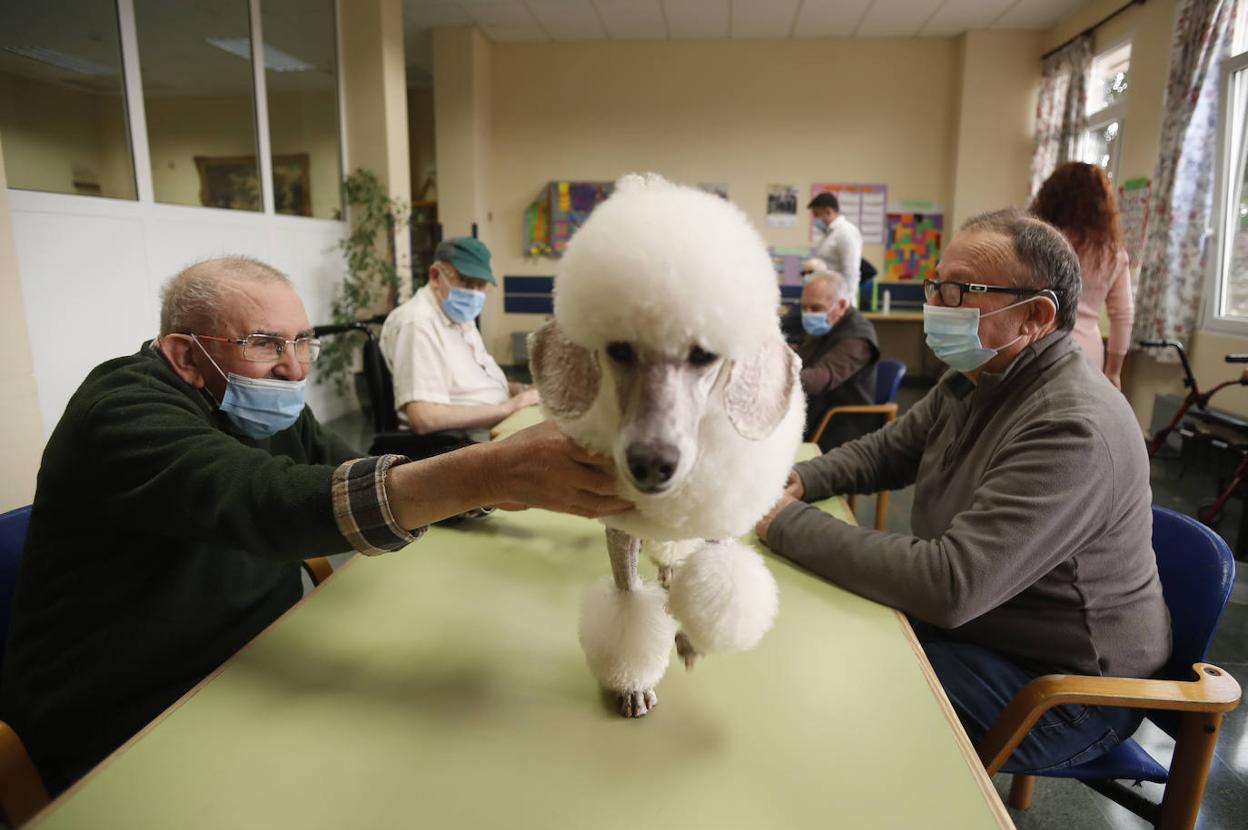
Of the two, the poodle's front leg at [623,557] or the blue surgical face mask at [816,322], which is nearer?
the poodle's front leg at [623,557]

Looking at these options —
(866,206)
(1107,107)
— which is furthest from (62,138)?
(1107,107)

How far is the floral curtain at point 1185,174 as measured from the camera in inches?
173

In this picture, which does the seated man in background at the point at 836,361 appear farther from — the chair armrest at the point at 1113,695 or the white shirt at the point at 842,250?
the white shirt at the point at 842,250

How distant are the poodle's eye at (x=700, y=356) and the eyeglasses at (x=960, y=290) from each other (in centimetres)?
86

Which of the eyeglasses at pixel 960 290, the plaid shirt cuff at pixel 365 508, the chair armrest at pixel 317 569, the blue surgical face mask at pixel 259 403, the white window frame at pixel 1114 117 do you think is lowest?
the chair armrest at pixel 317 569

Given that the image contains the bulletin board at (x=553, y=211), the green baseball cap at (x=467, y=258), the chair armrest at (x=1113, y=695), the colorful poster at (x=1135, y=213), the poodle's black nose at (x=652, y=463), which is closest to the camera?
the poodle's black nose at (x=652, y=463)

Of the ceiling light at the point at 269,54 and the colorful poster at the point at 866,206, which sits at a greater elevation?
the ceiling light at the point at 269,54

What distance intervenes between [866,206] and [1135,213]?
2.79 metres

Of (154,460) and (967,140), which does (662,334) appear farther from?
(967,140)

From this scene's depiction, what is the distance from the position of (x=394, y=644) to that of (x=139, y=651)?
0.39 m

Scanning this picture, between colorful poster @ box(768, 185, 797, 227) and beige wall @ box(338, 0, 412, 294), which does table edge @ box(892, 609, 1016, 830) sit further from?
colorful poster @ box(768, 185, 797, 227)

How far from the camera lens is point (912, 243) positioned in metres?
7.57

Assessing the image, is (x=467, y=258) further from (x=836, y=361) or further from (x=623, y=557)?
(x=623, y=557)

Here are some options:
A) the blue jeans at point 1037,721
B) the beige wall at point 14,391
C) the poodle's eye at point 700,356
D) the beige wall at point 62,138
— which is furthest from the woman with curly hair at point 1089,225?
the beige wall at point 62,138
